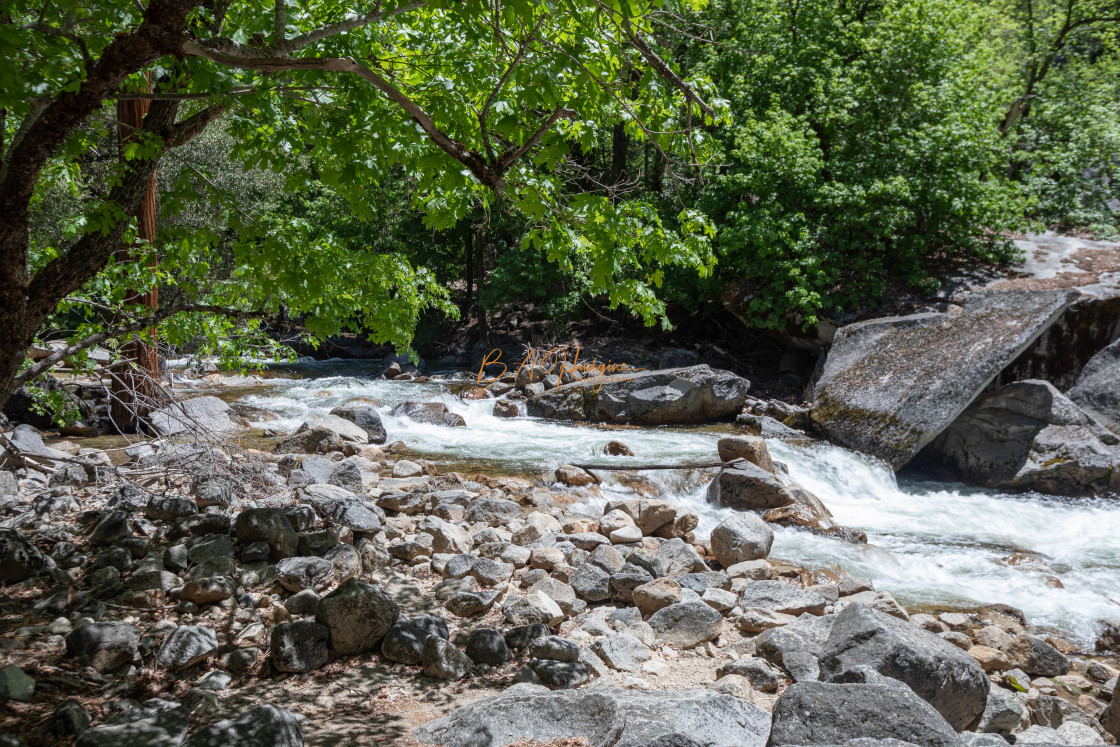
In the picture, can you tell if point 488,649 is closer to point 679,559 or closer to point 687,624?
point 687,624

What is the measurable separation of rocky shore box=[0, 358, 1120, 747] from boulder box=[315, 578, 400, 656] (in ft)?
0.04

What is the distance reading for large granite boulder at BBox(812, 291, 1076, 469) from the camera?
32.0ft

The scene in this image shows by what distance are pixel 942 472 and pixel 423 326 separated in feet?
50.6

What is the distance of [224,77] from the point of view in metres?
3.22

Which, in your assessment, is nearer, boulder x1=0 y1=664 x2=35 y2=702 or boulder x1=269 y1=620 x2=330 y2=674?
boulder x1=0 y1=664 x2=35 y2=702

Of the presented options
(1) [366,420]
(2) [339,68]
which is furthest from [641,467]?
(2) [339,68]

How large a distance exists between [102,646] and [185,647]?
0.38 m

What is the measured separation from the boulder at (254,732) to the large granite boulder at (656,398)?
10.2m

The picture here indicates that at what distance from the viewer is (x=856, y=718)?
8.41ft

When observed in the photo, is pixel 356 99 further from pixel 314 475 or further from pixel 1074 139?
pixel 1074 139

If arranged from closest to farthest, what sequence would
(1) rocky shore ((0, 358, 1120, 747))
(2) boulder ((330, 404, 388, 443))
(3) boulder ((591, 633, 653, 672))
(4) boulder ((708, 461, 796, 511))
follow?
(1) rocky shore ((0, 358, 1120, 747)) < (3) boulder ((591, 633, 653, 672)) < (4) boulder ((708, 461, 796, 511)) < (2) boulder ((330, 404, 388, 443))

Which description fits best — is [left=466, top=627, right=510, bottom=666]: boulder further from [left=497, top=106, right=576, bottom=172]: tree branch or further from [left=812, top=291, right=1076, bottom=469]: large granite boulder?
[left=812, top=291, right=1076, bottom=469]: large granite boulder

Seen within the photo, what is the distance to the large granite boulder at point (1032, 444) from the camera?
9195 mm

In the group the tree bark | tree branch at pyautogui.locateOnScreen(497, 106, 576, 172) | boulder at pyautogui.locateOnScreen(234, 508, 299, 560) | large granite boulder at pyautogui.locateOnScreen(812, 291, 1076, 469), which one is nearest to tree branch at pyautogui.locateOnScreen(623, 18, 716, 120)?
tree branch at pyautogui.locateOnScreen(497, 106, 576, 172)
